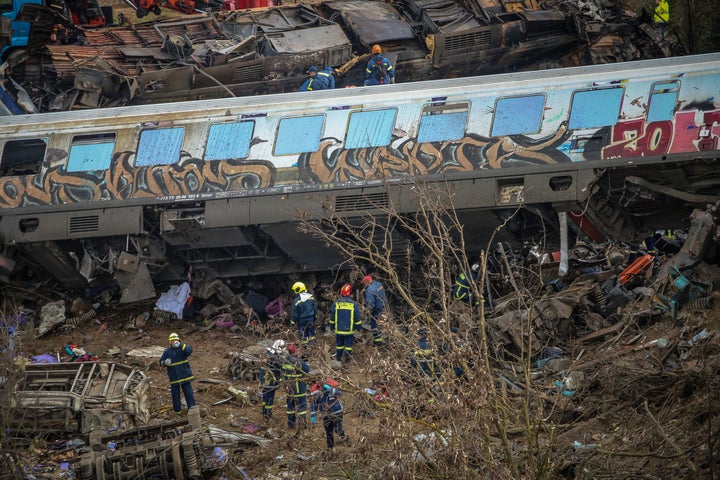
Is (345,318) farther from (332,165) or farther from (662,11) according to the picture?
(662,11)

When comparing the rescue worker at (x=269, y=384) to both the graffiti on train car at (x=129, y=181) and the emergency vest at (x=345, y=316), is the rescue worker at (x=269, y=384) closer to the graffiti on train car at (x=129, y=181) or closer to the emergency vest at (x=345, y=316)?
the emergency vest at (x=345, y=316)

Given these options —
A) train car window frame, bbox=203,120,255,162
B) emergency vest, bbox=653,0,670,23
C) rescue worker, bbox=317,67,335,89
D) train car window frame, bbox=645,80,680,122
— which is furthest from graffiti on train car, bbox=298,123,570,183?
emergency vest, bbox=653,0,670,23

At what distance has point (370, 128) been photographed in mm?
16422

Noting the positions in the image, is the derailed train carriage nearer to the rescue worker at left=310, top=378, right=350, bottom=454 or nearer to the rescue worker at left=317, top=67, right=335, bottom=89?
the rescue worker at left=317, top=67, right=335, bottom=89

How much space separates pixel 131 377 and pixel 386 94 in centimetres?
590

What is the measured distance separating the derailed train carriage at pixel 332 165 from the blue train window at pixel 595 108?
2cm

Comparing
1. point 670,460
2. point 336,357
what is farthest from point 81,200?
point 670,460

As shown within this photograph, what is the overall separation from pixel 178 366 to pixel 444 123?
545 centimetres

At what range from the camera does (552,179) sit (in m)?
15.4

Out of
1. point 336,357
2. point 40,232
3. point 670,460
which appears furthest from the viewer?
point 40,232

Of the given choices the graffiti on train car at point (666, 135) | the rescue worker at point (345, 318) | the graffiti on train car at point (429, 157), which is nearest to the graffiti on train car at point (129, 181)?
the graffiti on train car at point (429, 157)

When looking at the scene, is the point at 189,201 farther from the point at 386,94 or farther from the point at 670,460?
the point at 670,460

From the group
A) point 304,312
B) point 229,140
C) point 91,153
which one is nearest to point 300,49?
point 229,140

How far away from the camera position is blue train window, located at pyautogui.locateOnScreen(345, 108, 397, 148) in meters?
16.3
